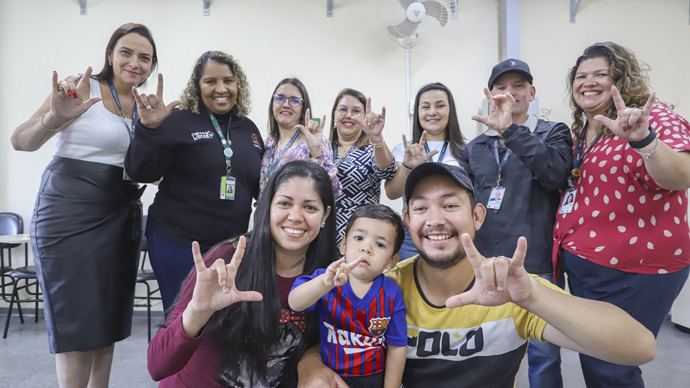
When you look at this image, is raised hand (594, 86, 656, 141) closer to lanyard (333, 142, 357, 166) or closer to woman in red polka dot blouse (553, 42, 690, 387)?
woman in red polka dot blouse (553, 42, 690, 387)

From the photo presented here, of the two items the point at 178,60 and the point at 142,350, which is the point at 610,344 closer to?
the point at 142,350

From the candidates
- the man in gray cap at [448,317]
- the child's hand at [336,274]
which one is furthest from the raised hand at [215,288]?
the man in gray cap at [448,317]

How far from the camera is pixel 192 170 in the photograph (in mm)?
1948

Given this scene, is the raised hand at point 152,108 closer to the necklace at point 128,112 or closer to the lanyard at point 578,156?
the necklace at point 128,112

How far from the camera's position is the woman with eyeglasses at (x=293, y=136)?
212 centimetres

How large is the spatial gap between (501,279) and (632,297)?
1.04m

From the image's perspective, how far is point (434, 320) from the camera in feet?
4.11

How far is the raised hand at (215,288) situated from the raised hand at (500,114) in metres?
1.25

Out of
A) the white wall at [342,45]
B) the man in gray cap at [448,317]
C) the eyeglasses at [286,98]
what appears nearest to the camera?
the man in gray cap at [448,317]

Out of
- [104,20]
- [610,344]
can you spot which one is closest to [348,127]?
[610,344]

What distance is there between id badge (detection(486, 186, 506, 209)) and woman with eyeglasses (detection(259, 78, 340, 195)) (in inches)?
31.6

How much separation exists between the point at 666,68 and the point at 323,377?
5129mm

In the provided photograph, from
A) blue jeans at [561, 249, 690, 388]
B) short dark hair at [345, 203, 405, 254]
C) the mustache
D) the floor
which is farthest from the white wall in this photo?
the mustache

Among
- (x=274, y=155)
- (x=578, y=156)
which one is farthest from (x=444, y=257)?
(x=274, y=155)
